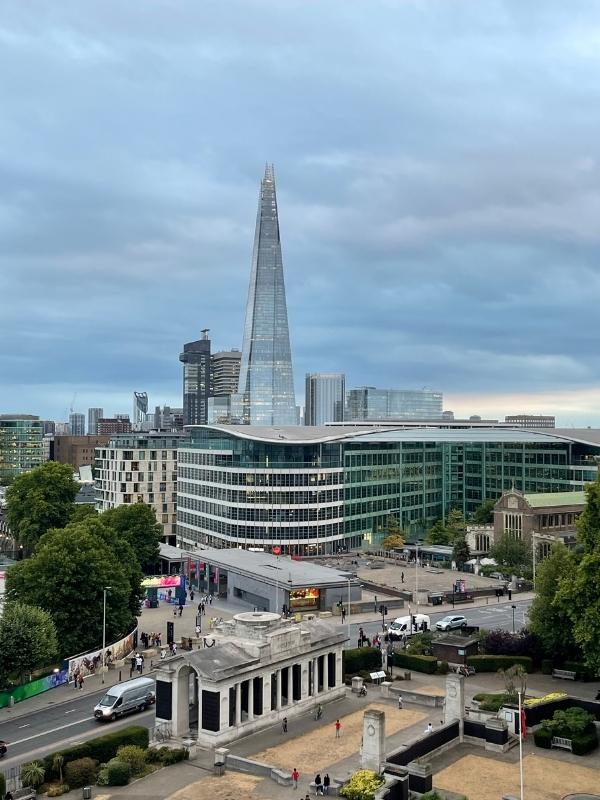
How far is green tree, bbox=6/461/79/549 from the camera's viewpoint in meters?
113

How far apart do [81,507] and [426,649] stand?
62.7 metres

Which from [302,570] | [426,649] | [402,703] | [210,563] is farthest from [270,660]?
[210,563]

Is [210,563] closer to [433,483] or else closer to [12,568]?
[12,568]

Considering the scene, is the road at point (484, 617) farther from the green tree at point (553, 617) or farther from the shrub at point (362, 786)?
the shrub at point (362, 786)

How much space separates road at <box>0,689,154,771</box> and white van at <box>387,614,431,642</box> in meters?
26.7

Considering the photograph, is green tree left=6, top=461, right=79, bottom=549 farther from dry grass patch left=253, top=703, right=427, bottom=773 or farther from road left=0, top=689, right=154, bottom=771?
dry grass patch left=253, top=703, right=427, bottom=773

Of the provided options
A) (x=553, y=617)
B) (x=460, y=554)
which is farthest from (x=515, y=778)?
(x=460, y=554)

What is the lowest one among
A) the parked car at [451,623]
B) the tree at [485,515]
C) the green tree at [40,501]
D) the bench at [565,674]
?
the bench at [565,674]

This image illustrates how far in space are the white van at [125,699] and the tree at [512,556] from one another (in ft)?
199

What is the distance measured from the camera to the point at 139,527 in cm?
10638

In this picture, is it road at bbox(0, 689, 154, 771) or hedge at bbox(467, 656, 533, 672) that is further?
hedge at bbox(467, 656, 533, 672)

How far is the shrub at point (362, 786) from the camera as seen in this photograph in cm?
4128

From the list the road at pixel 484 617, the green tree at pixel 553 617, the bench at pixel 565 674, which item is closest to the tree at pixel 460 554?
the road at pixel 484 617

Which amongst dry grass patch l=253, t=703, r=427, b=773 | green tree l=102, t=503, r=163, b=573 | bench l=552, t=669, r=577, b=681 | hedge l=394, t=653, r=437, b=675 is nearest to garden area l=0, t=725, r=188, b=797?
dry grass patch l=253, t=703, r=427, b=773
